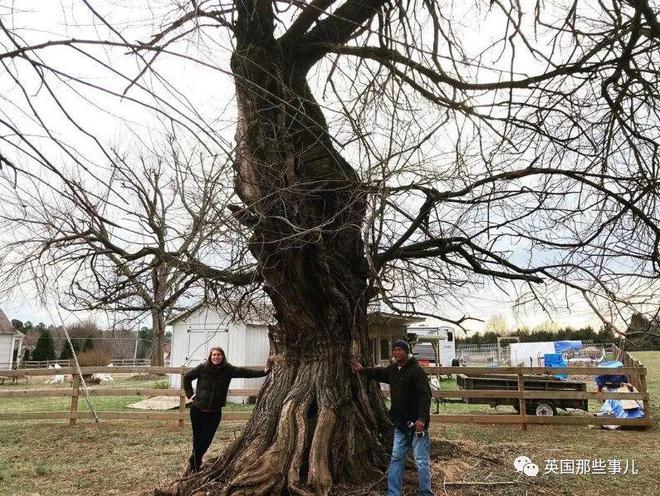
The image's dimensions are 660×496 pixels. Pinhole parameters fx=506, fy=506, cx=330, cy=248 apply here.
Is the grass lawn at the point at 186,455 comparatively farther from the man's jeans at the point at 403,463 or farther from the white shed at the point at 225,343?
the white shed at the point at 225,343

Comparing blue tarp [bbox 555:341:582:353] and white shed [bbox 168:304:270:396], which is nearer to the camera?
white shed [bbox 168:304:270:396]

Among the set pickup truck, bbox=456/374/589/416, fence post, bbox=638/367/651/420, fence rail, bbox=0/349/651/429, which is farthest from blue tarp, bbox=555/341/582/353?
fence post, bbox=638/367/651/420

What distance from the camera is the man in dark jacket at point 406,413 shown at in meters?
4.57

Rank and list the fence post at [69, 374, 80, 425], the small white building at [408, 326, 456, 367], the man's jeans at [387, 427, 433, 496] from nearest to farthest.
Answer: the man's jeans at [387, 427, 433, 496] → the fence post at [69, 374, 80, 425] → the small white building at [408, 326, 456, 367]

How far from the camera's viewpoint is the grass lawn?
17.6ft

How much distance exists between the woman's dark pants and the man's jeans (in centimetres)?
230

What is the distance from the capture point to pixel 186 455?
23.9ft

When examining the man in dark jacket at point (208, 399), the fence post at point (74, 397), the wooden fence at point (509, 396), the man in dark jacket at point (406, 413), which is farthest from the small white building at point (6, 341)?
the man in dark jacket at point (406, 413)

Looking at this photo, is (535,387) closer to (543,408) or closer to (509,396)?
(543,408)

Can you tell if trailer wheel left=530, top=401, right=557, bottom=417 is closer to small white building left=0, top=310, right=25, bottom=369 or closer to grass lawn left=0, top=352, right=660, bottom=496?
grass lawn left=0, top=352, right=660, bottom=496

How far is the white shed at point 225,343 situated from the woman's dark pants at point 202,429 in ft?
31.0

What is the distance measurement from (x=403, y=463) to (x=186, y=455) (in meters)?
3.95

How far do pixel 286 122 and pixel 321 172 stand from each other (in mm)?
659

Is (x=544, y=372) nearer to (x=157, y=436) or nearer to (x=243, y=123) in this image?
(x=157, y=436)
